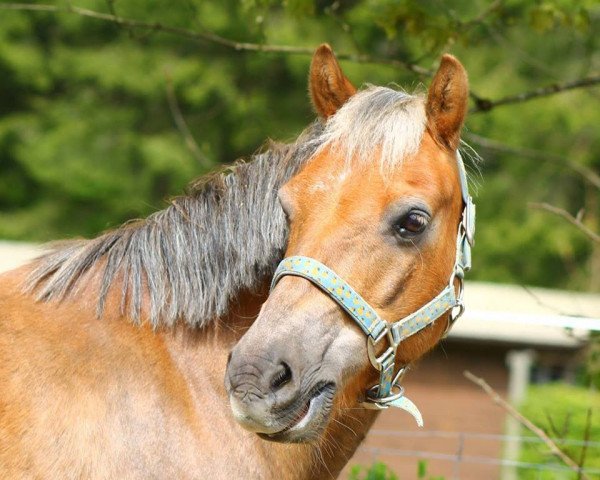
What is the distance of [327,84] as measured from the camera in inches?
142

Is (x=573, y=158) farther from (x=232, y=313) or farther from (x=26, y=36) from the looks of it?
(x=232, y=313)

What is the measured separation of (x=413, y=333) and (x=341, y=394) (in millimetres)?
366

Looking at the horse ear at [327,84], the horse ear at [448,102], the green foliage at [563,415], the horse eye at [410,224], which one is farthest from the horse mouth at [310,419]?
the green foliage at [563,415]

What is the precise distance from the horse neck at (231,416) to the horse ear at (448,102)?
36.8 inches

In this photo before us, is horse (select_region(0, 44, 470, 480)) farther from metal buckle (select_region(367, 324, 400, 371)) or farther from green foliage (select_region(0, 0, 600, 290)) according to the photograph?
green foliage (select_region(0, 0, 600, 290))

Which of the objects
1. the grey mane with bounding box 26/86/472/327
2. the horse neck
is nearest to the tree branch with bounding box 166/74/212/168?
the grey mane with bounding box 26/86/472/327

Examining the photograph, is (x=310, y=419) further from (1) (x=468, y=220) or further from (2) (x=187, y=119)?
(2) (x=187, y=119)

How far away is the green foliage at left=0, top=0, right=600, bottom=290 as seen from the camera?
17.4 metres

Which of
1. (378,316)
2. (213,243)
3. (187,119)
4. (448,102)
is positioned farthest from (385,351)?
(187,119)

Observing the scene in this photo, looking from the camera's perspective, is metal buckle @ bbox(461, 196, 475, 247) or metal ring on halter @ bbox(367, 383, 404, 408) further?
metal buckle @ bbox(461, 196, 475, 247)

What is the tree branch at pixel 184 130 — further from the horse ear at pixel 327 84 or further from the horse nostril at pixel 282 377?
the horse nostril at pixel 282 377

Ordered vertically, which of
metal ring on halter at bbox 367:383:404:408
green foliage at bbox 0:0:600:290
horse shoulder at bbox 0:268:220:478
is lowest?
green foliage at bbox 0:0:600:290

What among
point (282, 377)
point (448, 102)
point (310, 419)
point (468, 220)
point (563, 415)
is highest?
point (448, 102)

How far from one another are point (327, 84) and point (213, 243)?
0.85m
